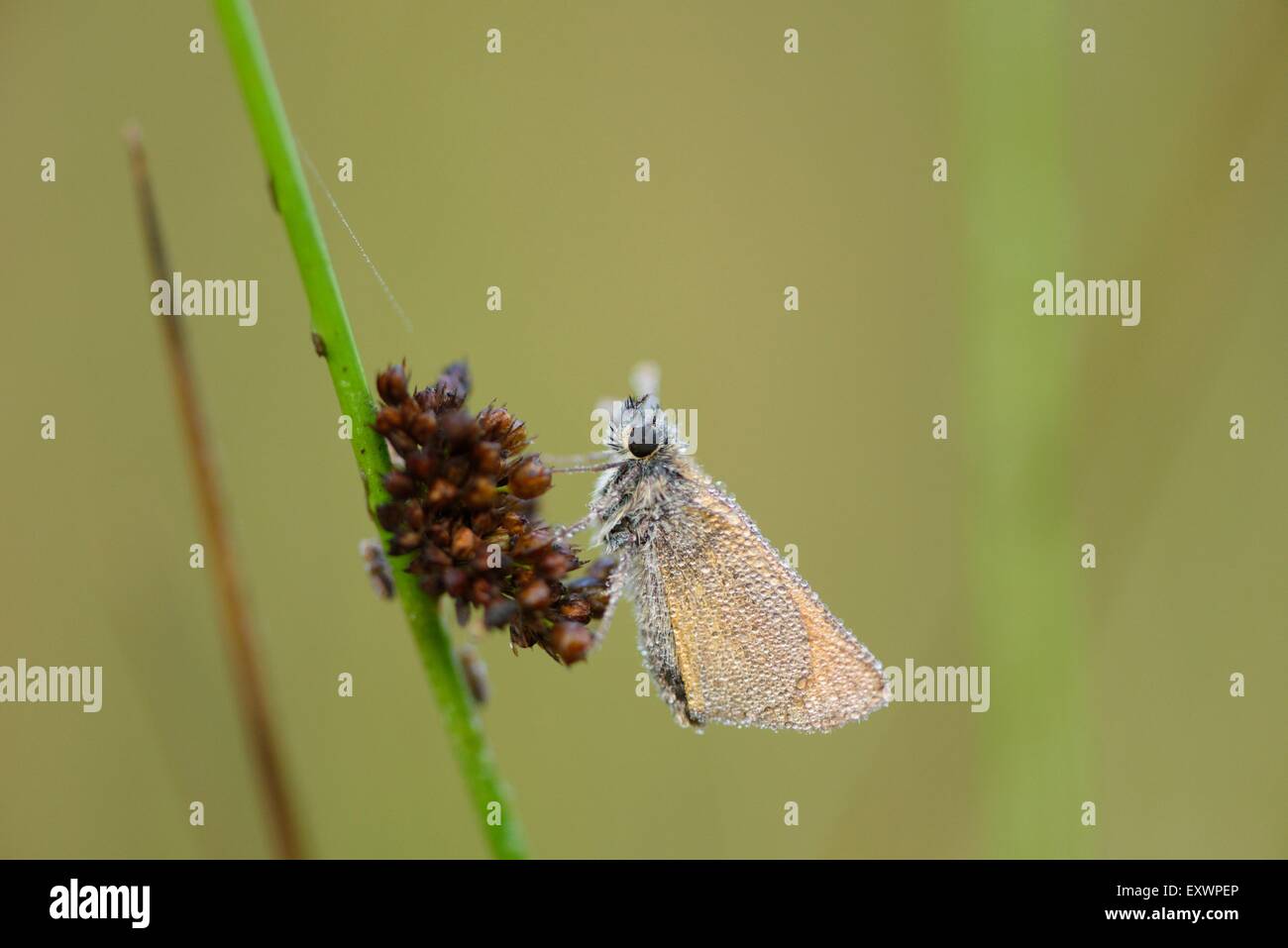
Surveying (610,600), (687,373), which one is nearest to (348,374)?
(610,600)

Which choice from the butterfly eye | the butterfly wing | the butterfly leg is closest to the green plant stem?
the butterfly leg

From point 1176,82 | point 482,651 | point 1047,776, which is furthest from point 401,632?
point 1176,82

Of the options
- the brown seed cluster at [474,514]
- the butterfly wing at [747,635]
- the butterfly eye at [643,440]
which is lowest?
the butterfly wing at [747,635]

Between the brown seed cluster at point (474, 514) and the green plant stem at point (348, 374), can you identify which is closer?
the green plant stem at point (348, 374)

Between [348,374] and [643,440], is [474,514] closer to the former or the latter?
[348,374]

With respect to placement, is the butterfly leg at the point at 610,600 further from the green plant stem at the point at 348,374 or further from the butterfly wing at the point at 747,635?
the green plant stem at the point at 348,374

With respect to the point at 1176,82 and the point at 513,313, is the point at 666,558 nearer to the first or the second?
the point at 513,313

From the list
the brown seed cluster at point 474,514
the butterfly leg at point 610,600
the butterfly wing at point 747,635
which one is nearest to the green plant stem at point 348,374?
the brown seed cluster at point 474,514
